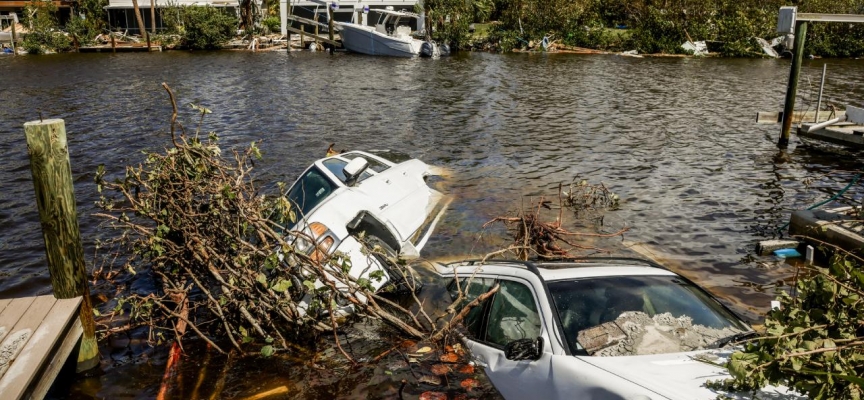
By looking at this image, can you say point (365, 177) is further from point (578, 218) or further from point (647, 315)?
point (647, 315)

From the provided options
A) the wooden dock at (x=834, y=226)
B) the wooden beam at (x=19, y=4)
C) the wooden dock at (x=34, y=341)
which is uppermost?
the wooden beam at (x=19, y=4)

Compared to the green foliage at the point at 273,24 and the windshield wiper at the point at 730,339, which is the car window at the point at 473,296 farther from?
the green foliage at the point at 273,24

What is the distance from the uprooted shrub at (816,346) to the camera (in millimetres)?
4449

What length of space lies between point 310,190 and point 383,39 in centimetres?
4076

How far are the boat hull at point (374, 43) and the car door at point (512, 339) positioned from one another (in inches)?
1760

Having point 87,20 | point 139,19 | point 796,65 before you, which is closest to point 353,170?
point 796,65

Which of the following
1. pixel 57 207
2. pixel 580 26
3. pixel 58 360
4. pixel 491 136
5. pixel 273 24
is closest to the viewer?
pixel 58 360

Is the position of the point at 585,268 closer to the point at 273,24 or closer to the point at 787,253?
the point at 787,253

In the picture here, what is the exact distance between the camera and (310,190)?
11625 mm

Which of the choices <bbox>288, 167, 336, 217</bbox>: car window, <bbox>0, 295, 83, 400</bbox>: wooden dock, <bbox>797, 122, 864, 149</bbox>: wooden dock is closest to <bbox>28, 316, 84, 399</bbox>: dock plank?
<bbox>0, 295, 83, 400</bbox>: wooden dock

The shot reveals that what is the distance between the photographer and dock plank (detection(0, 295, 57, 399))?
260 inches

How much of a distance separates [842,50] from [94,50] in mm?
54715

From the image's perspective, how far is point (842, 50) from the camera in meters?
48.3

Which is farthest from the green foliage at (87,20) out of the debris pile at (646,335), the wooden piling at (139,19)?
the debris pile at (646,335)
